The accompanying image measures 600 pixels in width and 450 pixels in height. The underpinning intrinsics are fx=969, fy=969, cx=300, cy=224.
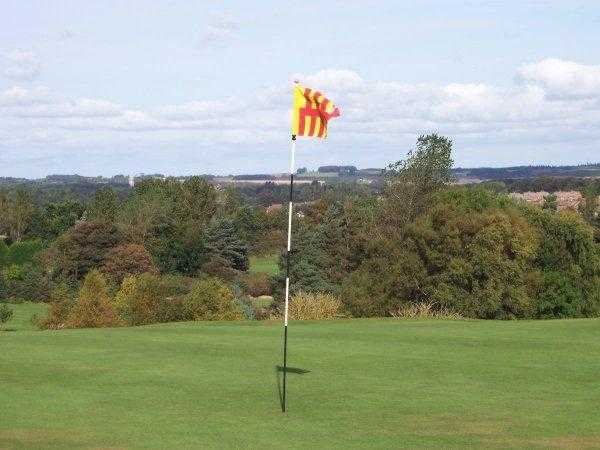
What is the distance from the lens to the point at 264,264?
138m

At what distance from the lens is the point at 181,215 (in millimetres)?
136250

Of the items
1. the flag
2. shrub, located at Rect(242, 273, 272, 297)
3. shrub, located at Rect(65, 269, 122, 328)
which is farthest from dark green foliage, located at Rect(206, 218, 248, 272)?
the flag

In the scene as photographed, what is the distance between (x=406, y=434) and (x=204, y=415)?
347 centimetres

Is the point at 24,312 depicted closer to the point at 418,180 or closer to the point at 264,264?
the point at 418,180

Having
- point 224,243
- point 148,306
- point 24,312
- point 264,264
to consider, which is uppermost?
point 148,306

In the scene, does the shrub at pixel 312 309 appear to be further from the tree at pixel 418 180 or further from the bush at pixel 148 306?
the tree at pixel 418 180

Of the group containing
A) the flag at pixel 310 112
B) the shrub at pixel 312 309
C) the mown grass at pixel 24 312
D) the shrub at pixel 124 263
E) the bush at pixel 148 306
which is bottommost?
the mown grass at pixel 24 312

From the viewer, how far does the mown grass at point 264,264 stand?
125025mm

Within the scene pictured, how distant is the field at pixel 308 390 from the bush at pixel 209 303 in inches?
1059

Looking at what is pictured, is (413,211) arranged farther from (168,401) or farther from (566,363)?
(168,401)

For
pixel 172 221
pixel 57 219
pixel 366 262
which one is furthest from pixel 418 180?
pixel 57 219

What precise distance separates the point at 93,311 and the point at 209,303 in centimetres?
750

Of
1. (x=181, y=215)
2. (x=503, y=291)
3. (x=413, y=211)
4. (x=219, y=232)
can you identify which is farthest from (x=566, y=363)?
(x=181, y=215)

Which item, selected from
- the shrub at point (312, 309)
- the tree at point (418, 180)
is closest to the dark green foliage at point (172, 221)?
the tree at point (418, 180)
